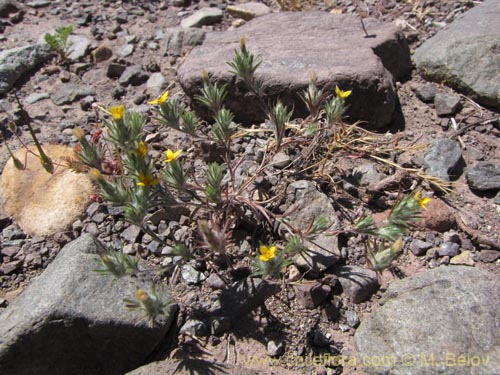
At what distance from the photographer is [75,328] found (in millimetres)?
2727

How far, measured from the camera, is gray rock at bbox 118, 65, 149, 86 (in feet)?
16.0

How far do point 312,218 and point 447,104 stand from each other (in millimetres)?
1860

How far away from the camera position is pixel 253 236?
11.1 ft

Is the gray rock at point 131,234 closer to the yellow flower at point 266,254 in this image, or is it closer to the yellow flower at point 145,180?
the yellow flower at point 145,180

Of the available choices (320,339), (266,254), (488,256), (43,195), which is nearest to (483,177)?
(488,256)

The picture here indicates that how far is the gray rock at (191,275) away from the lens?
3201 mm

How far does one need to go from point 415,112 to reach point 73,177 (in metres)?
3.22

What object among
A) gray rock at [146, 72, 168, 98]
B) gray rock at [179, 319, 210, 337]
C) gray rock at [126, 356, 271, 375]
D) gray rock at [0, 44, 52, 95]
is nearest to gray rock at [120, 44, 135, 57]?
gray rock at [146, 72, 168, 98]

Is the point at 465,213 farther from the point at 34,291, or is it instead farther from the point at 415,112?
the point at 34,291

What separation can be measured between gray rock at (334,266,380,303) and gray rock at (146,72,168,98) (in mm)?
2795

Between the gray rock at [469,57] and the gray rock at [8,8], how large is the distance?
16.9 feet

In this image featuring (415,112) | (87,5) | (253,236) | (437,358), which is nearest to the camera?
(437,358)

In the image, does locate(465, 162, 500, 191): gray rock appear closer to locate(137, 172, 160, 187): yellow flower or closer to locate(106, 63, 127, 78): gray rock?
Result: locate(137, 172, 160, 187): yellow flower

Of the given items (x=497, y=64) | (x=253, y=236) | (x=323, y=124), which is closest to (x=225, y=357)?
(x=253, y=236)
